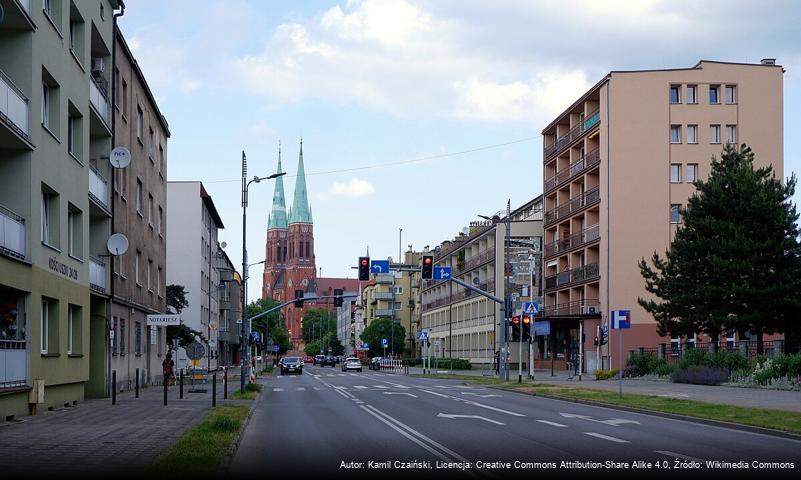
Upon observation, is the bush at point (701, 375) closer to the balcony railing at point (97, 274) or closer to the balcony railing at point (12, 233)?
the balcony railing at point (97, 274)

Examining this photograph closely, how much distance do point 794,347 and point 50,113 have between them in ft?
101

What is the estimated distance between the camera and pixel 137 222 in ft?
128

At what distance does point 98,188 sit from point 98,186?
0.23 ft

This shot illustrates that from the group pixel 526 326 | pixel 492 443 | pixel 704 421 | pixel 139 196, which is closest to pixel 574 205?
pixel 526 326

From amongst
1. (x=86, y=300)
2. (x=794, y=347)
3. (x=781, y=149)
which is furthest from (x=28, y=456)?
(x=781, y=149)

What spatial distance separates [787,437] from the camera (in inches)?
663

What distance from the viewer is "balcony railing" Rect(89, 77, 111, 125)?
29.8m

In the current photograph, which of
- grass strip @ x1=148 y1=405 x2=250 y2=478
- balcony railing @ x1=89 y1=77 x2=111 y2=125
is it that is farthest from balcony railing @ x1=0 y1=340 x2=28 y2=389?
balcony railing @ x1=89 y1=77 x2=111 y2=125

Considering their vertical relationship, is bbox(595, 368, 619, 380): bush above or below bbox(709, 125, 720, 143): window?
below

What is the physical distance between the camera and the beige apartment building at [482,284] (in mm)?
79875

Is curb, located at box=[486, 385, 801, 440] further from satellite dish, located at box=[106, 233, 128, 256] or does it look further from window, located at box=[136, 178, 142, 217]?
window, located at box=[136, 178, 142, 217]

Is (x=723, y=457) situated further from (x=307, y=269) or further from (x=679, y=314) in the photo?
(x=307, y=269)

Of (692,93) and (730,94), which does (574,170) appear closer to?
(692,93)

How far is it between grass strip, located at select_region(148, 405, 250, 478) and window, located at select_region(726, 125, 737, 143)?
50.7 m
